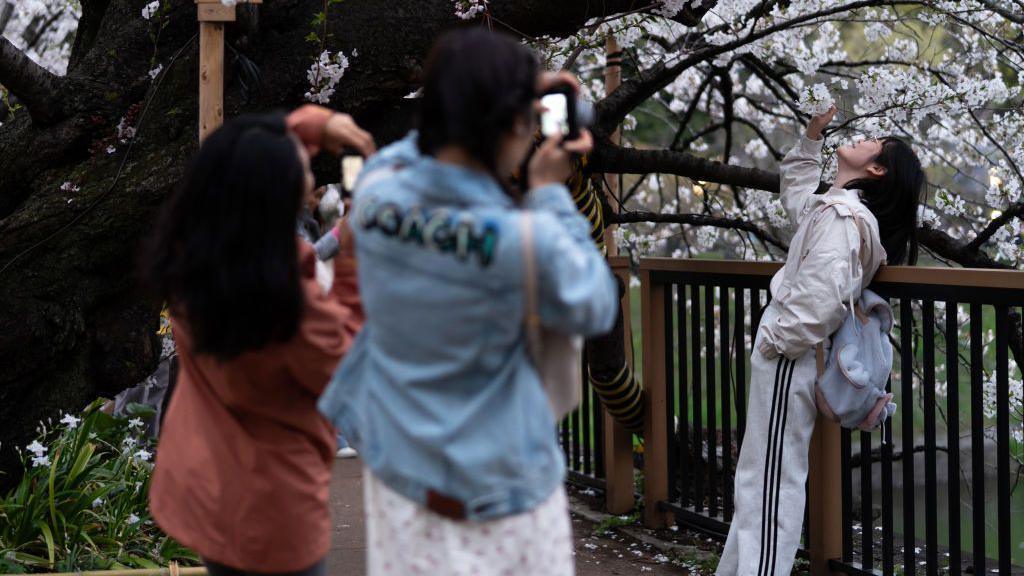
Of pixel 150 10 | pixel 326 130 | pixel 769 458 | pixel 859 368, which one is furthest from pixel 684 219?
pixel 326 130

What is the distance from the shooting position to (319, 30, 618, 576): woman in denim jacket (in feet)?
5.69

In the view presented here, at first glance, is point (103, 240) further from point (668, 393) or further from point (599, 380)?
point (668, 393)

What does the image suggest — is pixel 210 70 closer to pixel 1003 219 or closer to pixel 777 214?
pixel 1003 219

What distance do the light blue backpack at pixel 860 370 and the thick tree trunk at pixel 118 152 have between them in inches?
65.0

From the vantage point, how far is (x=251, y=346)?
2.05 meters

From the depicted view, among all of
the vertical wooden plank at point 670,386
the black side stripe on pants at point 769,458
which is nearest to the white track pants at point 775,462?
the black side stripe on pants at point 769,458

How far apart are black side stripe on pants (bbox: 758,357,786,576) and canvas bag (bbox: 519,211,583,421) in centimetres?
209

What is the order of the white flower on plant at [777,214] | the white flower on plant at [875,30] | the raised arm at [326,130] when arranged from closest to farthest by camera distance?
the raised arm at [326,130]
the white flower on plant at [777,214]
the white flower on plant at [875,30]

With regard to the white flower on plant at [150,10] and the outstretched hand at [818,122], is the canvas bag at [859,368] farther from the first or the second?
the white flower on plant at [150,10]

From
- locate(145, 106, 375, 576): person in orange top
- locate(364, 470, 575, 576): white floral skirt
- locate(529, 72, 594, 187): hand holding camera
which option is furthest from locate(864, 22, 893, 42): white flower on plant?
locate(364, 470, 575, 576): white floral skirt

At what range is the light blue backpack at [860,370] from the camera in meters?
3.65

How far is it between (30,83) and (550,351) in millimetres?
3101

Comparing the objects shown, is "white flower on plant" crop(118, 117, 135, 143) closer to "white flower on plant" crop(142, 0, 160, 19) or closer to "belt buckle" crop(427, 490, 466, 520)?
"white flower on plant" crop(142, 0, 160, 19)

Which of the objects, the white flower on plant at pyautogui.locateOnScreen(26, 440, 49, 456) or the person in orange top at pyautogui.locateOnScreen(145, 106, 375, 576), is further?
the white flower on plant at pyautogui.locateOnScreen(26, 440, 49, 456)
